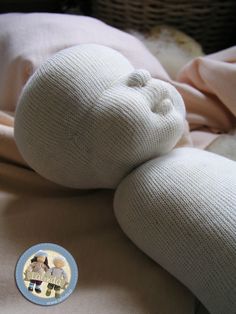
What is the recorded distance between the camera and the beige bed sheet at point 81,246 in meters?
0.55

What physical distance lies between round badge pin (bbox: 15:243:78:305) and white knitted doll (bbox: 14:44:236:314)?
0.10m

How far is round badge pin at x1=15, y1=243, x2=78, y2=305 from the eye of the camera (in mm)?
557

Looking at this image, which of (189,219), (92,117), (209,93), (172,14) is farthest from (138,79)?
(172,14)

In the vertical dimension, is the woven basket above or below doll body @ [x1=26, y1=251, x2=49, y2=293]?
above

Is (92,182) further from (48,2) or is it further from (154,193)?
(48,2)

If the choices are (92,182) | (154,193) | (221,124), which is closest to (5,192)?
(92,182)

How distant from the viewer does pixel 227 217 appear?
Result: 1.67 ft

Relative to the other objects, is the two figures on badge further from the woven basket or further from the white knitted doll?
the woven basket

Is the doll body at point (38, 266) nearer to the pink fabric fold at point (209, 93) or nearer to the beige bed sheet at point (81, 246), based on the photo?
the beige bed sheet at point (81, 246)

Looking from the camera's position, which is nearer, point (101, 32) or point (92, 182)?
point (92, 182)

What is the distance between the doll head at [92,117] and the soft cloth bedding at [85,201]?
0.09 m

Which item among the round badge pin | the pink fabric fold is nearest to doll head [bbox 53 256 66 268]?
the round badge pin

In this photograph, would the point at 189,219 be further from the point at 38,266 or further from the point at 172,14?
the point at 172,14

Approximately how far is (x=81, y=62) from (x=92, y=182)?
6.9 inches
